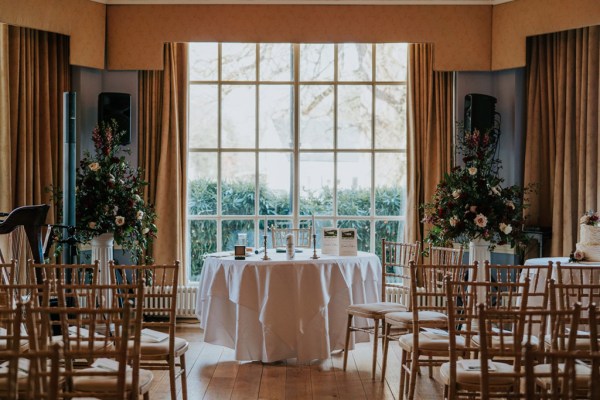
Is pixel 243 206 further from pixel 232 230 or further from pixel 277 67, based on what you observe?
pixel 277 67

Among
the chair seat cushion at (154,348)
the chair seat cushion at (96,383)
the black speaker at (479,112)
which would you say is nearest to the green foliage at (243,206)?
the black speaker at (479,112)

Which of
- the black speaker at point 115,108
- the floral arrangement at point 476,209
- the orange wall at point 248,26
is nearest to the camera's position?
the floral arrangement at point 476,209

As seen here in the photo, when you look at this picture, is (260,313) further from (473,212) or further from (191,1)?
(191,1)

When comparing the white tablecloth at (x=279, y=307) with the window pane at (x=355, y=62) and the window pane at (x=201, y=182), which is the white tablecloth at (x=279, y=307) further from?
the window pane at (x=355, y=62)

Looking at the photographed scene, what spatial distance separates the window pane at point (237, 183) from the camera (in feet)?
28.5

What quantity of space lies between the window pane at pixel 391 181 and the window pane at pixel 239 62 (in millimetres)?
1865

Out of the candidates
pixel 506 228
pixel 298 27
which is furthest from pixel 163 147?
pixel 506 228

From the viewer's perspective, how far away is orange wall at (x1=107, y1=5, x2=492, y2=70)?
8.23 metres

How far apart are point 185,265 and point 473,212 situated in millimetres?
3527

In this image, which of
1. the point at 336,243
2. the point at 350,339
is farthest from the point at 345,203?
the point at 350,339

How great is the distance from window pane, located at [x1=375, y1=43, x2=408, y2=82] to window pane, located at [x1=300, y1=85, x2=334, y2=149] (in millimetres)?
653

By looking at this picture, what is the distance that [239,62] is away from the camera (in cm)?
868

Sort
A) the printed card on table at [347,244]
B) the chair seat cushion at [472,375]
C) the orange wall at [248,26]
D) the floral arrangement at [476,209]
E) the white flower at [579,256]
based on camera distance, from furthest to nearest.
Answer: the orange wall at [248,26] < the floral arrangement at [476,209] < the printed card on table at [347,244] < the white flower at [579,256] < the chair seat cushion at [472,375]

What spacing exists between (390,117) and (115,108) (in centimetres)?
325
